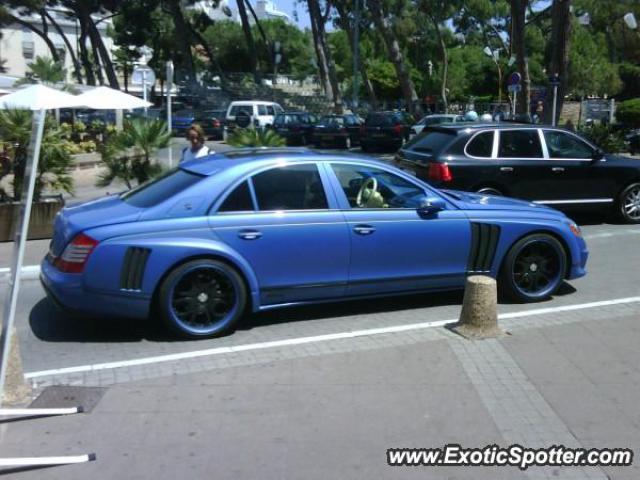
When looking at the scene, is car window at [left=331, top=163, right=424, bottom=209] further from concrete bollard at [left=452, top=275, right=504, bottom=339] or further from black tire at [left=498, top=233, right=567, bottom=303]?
black tire at [left=498, top=233, right=567, bottom=303]

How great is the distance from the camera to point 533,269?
7.14m

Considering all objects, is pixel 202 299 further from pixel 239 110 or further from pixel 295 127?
pixel 239 110

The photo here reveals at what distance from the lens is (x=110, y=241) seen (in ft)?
18.4

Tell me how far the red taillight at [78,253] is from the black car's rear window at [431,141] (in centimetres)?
620

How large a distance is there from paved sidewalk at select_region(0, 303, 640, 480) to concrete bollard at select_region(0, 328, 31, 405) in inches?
12.3

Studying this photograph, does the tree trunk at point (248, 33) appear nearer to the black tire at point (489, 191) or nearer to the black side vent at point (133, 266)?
the black tire at point (489, 191)

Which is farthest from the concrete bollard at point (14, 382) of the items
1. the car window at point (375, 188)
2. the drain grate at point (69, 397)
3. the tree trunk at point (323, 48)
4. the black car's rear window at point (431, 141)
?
the tree trunk at point (323, 48)

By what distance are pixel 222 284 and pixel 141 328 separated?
906mm

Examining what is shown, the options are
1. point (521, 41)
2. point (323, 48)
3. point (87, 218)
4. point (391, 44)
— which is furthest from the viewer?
point (323, 48)

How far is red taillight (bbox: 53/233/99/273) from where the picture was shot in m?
5.62

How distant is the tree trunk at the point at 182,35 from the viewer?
166 feet

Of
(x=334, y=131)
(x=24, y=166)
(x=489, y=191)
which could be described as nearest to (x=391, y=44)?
(x=334, y=131)

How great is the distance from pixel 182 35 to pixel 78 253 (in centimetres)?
4949

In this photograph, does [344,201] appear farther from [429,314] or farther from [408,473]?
[408,473]
